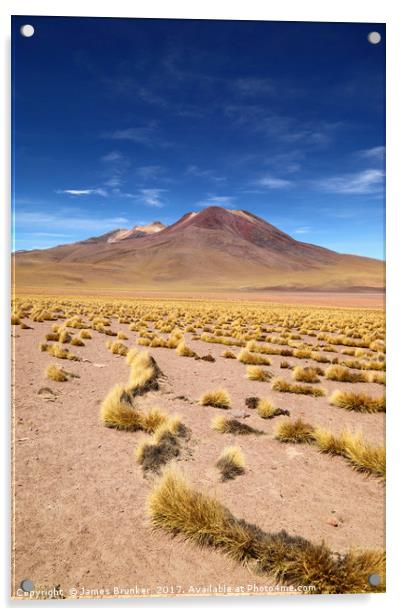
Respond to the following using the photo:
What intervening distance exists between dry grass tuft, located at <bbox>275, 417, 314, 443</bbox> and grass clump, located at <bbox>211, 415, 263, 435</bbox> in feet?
1.08

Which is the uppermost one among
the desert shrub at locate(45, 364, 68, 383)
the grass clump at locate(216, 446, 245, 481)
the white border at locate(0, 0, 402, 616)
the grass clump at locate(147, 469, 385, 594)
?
the white border at locate(0, 0, 402, 616)

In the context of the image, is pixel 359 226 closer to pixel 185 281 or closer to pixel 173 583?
pixel 173 583

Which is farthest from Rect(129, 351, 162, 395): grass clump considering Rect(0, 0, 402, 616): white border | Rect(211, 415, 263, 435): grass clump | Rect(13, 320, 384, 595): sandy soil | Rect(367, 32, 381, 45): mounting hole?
Rect(367, 32, 381, 45): mounting hole

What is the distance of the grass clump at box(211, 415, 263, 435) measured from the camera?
4.49 m

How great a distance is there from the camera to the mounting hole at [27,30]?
3.58 meters

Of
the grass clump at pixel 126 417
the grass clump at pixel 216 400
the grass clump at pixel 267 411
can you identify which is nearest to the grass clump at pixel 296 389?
the grass clump at pixel 267 411

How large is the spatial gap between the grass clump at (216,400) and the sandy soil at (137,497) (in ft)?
1.40

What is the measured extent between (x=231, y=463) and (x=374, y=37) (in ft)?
14.7

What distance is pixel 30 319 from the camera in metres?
14.2

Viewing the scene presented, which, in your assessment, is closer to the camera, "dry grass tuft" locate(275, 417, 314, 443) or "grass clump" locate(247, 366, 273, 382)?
"dry grass tuft" locate(275, 417, 314, 443)

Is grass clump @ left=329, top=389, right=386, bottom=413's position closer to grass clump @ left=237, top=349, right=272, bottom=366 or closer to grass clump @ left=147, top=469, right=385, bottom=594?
grass clump @ left=147, top=469, right=385, bottom=594

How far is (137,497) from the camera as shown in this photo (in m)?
3.15
